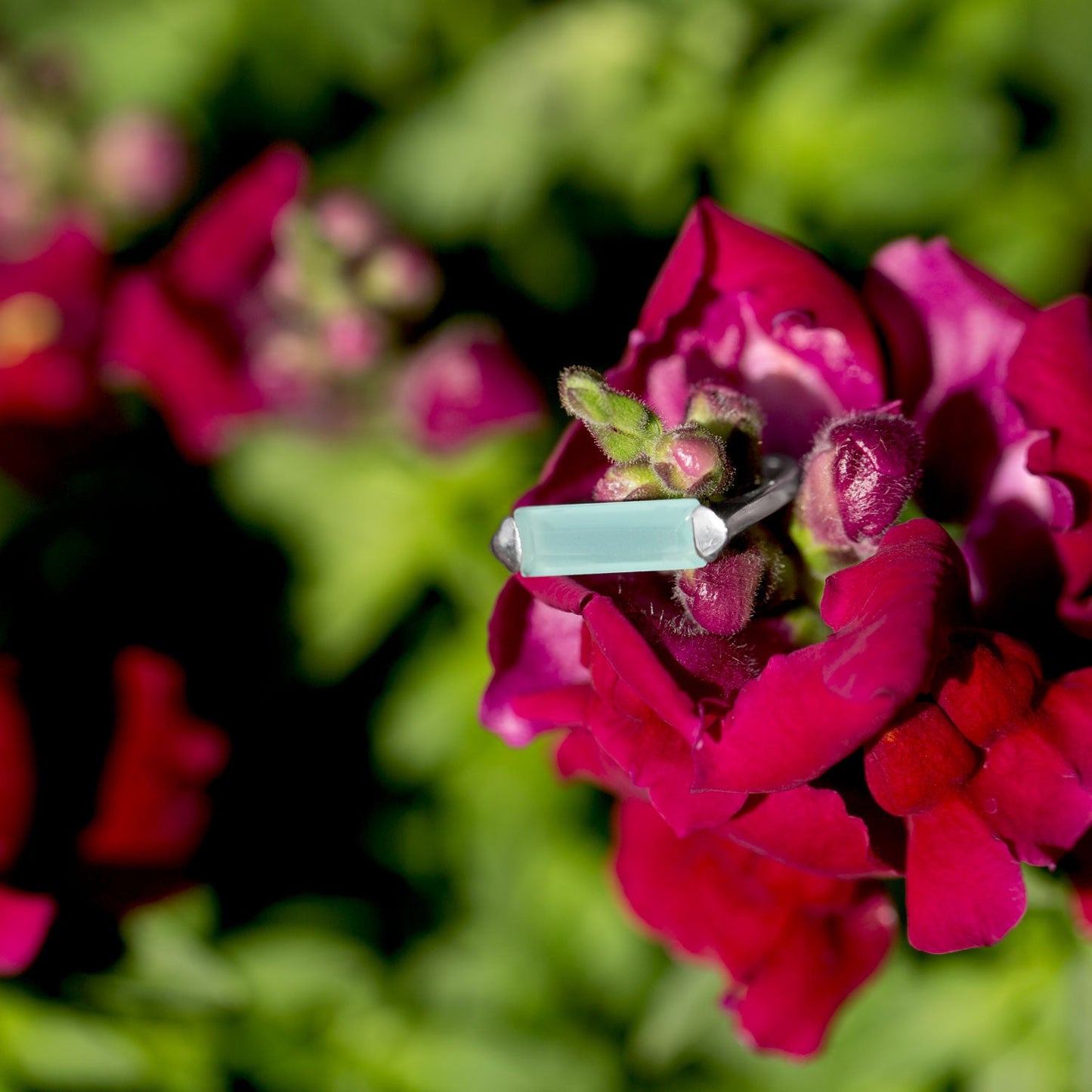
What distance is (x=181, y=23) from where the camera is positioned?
1.61 metres

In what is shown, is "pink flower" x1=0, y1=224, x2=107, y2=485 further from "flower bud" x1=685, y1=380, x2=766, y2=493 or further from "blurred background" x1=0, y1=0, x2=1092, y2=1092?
"flower bud" x1=685, y1=380, x2=766, y2=493

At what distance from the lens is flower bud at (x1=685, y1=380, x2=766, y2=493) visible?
637 mm

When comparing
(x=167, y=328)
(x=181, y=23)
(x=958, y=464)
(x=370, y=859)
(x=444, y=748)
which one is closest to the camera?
(x=958, y=464)

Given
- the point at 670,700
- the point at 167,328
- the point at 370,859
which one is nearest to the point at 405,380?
the point at 167,328

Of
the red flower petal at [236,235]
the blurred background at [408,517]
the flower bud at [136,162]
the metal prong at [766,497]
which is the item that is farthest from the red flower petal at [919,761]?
the flower bud at [136,162]

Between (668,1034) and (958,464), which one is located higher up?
(958,464)

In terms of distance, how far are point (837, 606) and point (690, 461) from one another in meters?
0.10

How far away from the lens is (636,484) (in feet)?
1.99

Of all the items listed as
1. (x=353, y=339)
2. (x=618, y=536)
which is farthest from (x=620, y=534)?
(x=353, y=339)

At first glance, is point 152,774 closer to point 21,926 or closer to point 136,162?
point 21,926

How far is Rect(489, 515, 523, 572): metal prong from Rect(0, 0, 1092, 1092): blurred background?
552 millimetres

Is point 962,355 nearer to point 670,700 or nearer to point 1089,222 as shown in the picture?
point 670,700

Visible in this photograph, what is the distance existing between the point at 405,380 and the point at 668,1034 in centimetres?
68

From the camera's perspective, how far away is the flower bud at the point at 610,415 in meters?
0.59
